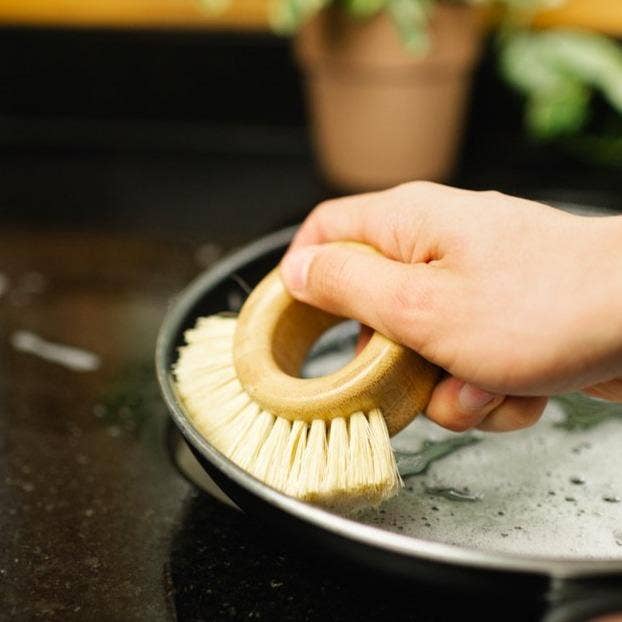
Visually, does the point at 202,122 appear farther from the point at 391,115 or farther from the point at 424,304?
the point at 424,304

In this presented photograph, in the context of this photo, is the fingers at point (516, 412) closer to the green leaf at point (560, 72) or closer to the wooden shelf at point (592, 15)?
the green leaf at point (560, 72)

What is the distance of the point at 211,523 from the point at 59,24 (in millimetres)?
666

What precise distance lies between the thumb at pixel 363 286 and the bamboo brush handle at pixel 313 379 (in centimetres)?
1

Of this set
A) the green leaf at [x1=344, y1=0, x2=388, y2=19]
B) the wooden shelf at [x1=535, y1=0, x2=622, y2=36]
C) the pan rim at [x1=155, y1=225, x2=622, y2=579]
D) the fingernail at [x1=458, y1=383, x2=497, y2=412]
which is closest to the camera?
the pan rim at [x1=155, y1=225, x2=622, y2=579]

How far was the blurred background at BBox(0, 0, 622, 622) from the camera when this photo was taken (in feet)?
Result: 1.60

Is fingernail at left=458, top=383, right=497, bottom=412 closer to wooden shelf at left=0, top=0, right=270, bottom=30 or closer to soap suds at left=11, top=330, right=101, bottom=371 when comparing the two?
soap suds at left=11, top=330, right=101, bottom=371

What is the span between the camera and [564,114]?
856 mm

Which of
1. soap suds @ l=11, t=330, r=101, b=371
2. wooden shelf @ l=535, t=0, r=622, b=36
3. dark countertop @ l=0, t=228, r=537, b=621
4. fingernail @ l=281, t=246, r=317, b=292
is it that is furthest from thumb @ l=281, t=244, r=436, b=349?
wooden shelf @ l=535, t=0, r=622, b=36

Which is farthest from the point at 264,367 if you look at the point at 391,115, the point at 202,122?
the point at 202,122

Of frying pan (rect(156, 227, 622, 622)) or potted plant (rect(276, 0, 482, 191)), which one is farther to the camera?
potted plant (rect(276, 0, 482, 191))

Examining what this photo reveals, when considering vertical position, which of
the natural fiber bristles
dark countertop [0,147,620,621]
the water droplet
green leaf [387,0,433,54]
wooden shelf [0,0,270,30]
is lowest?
dark countertop [0,147,620,621]

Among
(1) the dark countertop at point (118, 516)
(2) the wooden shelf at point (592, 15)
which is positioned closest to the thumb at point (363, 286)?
(1) the dark countertop at point (118, 516)

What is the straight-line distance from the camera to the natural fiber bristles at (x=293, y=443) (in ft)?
1.32

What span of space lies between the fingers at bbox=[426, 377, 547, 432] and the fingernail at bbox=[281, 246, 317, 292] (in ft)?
0.30
